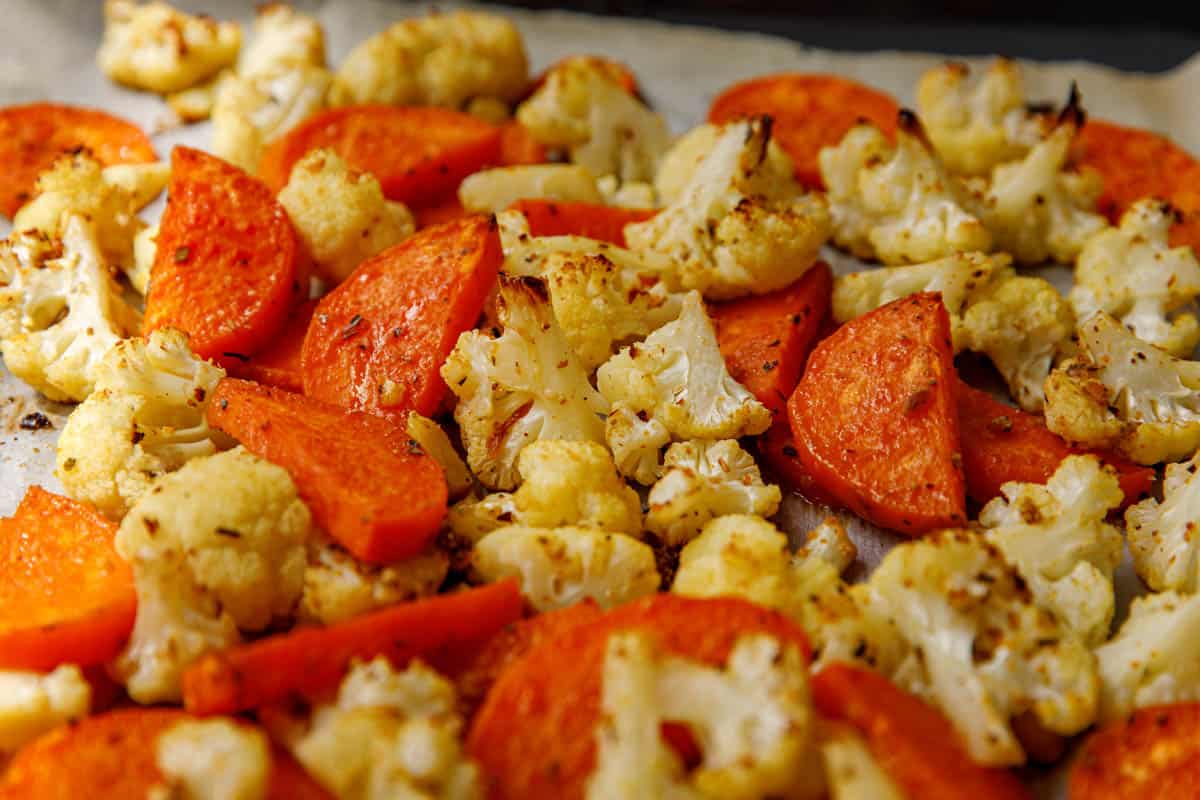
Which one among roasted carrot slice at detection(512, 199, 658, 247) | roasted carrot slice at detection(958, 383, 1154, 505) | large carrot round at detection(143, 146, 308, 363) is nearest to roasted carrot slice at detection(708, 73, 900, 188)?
roasted carrot slice at detection(512, 199, 658, 247)

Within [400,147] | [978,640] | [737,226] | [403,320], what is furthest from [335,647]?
[400,147]

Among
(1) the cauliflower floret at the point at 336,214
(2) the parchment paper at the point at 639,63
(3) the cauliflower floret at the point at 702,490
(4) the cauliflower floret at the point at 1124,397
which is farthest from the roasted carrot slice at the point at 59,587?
(4) the cauliflower floret at the point at 1124,397

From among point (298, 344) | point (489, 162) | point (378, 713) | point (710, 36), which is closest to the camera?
point (378, 713)

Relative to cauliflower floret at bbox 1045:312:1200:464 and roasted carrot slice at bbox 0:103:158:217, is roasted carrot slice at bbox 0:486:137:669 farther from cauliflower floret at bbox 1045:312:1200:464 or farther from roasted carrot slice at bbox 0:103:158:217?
cauliflower floret at bbox 1045:312:1200:464

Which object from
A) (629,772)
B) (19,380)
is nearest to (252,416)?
(19,380)

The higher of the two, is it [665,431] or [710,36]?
[710,36]

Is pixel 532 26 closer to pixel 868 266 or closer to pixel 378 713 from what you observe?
pixel 868 266

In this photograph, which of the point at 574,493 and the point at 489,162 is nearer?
the point at 574,493
